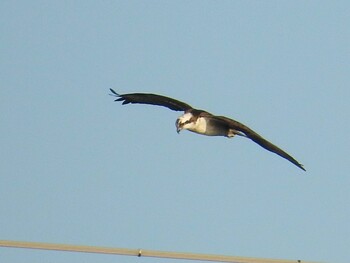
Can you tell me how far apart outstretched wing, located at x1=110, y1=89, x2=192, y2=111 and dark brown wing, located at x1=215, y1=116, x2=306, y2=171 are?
152cm

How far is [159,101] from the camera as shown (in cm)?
1903

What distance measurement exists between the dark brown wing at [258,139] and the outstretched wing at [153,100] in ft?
5.00

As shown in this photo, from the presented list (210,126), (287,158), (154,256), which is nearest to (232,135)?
(210,126)

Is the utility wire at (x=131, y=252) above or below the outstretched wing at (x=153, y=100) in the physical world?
below

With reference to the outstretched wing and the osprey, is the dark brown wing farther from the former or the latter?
the outstretched wing

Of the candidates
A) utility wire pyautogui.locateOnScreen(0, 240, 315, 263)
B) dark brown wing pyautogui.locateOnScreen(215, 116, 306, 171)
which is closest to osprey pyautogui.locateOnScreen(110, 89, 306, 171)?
dark brown wing pyautogui.locateOnScreen(215, 116, 306, 171)

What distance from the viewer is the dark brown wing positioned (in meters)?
15.7

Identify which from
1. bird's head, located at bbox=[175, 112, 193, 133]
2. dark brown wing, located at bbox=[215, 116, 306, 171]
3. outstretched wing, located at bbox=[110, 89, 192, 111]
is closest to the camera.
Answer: dark brown wing, located at bbox=[215, 116, 306, 171]

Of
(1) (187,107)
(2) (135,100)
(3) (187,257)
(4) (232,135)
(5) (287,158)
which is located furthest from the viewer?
(2) (135,100)

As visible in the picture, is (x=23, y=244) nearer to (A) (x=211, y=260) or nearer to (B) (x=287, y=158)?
(A) (x=211, y=260)

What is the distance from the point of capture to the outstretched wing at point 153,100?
60.8ft

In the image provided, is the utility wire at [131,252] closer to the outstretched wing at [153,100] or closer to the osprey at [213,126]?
the osprey at [213,126]

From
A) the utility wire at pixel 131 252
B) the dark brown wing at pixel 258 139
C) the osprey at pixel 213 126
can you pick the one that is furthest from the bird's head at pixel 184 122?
the utility wire at pixel 131 252

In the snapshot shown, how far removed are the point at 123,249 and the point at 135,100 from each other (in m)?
11.5
